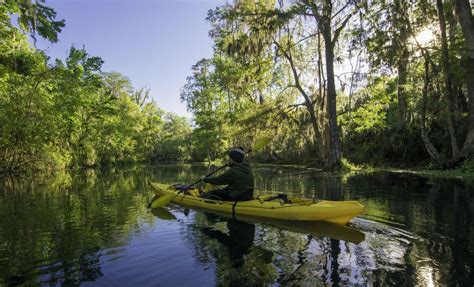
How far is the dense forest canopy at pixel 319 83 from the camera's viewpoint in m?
16.1

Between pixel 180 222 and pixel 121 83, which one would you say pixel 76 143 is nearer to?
pixel 121 83

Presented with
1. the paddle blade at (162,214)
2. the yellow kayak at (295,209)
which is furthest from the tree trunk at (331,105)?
the paddle blade at (162,214)

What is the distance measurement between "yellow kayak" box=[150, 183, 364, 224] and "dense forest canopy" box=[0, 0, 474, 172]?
6.27 m

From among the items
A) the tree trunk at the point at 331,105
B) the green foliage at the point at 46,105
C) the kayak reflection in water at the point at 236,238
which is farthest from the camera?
the tree trunk at the point at 331,105

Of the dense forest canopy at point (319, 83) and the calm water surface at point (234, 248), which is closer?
the calm water surface at point (234, 248)

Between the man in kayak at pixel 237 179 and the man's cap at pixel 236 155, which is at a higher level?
the man's cap at pixel 236 155

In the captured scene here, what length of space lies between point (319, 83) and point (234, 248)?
1696 cm

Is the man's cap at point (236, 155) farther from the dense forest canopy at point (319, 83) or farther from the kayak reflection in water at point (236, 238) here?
the dense forest canopy at point (319, 83)

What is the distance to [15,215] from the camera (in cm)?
933

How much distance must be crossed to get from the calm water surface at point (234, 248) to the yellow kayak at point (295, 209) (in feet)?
0.85

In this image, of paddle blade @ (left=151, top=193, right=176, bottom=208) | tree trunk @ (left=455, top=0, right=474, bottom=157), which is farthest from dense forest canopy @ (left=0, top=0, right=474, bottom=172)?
paddle blade @ (left=151, top=193, right=176, bottom=208)

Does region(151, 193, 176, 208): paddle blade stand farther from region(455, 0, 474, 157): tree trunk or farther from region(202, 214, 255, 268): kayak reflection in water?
region(455, 0, 474, 157): tree trunk

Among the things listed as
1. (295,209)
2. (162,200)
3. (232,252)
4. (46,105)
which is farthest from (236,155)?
(46,105)

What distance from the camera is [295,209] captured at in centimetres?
743
